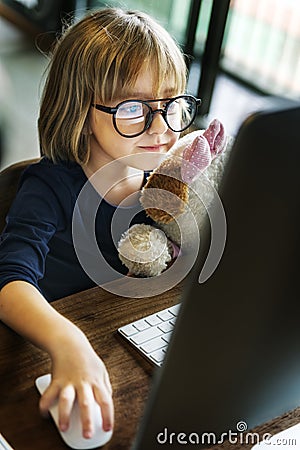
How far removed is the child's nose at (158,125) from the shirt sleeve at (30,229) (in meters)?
0.19

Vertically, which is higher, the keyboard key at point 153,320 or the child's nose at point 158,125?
the child's nose at point 158,125

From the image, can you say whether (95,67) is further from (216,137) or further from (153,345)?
(153,345)

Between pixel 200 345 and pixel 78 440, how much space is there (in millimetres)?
287

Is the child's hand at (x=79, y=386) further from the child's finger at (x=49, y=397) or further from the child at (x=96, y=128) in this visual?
the child at (x=96, y=128)

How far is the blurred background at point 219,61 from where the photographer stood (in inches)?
126

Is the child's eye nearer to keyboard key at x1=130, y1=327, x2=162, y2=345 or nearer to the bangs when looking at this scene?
the bangs

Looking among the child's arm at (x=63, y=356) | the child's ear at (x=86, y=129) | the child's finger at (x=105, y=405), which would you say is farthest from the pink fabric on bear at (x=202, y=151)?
the child's finger at (x=105, y=405)

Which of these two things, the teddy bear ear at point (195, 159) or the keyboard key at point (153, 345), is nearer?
the keyboard key at point (153, 345)

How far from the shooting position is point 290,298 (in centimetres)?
55

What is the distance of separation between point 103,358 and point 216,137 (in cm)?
41

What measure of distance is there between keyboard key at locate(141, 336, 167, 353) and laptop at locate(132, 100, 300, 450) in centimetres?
26

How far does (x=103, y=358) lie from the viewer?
916 millimetres

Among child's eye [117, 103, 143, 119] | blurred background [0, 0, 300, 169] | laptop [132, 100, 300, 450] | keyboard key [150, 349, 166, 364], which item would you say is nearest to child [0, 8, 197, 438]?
child's eye [117, 103, 143, 119]

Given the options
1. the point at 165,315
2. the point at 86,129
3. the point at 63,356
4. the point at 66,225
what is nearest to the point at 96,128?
the point at 86,129
